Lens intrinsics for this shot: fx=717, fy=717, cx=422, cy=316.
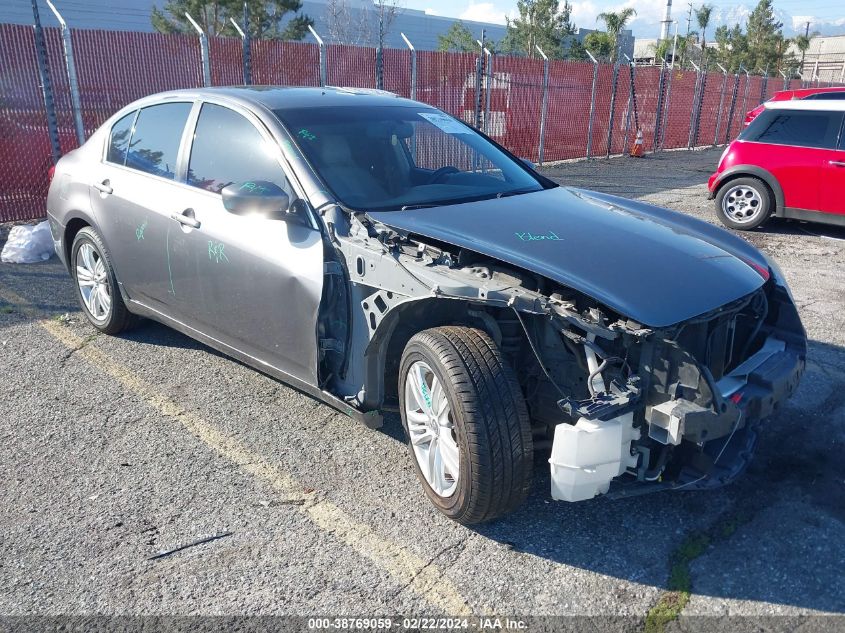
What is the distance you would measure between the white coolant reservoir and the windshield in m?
1.53

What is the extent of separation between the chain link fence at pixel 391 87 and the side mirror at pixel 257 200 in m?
6.89

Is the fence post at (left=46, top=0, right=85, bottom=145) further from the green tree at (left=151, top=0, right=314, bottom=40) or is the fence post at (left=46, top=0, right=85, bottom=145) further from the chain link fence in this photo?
the green tree at (left=151, top=0, right=314, bottom=40)

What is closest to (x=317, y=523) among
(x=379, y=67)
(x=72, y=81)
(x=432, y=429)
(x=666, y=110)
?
(x=432, y=429)

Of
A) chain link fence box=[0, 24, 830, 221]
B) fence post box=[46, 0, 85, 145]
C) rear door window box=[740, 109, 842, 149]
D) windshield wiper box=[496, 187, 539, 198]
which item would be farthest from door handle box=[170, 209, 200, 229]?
rear door window box=[740, 109, 842, 149]

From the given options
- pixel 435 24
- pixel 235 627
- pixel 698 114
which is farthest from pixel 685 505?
pixel 435 24

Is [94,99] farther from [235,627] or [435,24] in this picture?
[435,24]

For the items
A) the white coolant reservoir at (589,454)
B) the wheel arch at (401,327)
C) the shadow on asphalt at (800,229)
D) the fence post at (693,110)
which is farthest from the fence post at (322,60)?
the fence post at (693,110)

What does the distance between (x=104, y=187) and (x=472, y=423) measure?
333 cm

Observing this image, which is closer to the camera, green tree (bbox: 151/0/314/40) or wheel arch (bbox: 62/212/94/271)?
wheel arch (bbox: 62/212/94/271)

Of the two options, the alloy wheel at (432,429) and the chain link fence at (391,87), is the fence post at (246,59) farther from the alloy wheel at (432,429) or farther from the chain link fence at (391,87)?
the alloy wheel at (432,429)

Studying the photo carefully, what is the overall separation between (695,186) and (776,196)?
4.46 metres

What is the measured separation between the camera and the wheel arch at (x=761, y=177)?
901 cm

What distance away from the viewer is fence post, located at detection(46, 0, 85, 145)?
29.7ft

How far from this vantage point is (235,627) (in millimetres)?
2553
